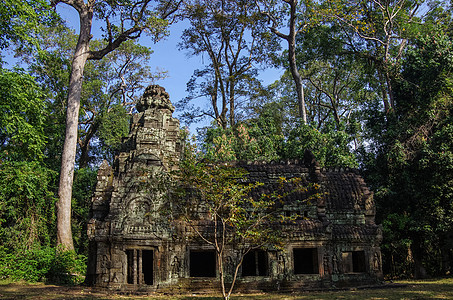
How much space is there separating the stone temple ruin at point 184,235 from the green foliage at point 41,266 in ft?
9.45

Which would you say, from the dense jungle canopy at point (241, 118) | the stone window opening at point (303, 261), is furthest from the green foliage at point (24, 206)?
the stone window opening at point (303, 261)

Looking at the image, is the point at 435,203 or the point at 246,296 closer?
the point at 246,296

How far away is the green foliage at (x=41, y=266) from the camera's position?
14703mm

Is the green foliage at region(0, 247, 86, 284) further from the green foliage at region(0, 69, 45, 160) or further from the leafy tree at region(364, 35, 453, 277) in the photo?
the leafy tree at region(364, 35, 453, 277)

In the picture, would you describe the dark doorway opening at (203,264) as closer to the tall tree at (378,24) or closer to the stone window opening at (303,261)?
the stone window opening at (303,261)

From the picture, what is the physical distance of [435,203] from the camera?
16.5m

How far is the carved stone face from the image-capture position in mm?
15727

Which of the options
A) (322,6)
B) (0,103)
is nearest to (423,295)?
(0,103)

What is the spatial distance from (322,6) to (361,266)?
16636 mm

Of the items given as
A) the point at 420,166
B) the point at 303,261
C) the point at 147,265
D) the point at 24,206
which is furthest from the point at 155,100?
the point at 420,166

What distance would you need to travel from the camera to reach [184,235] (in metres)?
12.5

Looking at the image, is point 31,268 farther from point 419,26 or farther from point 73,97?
point 419,26

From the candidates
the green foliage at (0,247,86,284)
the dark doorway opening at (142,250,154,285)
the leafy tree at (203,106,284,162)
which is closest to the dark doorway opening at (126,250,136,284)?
the dark doorway opening at (142,250,154,285)

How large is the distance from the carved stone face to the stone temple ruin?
1.19 metres
